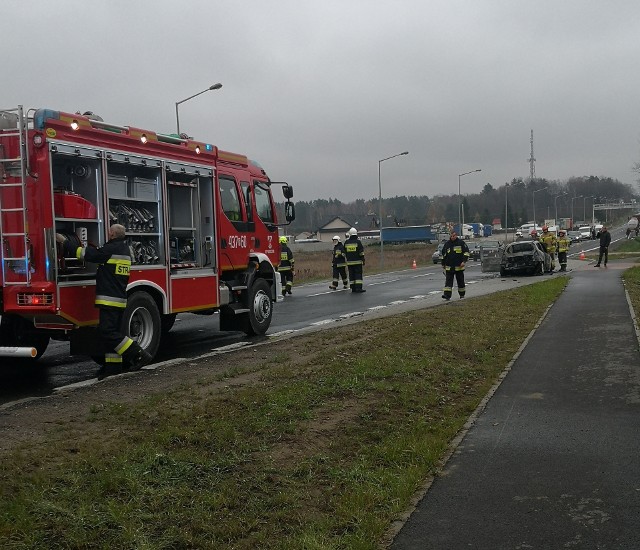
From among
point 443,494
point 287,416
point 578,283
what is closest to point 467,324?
point 287,416

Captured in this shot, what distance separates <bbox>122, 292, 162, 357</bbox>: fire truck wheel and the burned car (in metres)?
21.6

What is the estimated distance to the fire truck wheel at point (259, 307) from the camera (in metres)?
12.5

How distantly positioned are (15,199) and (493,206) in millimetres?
136542

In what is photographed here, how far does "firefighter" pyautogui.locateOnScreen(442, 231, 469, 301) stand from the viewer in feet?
60.7

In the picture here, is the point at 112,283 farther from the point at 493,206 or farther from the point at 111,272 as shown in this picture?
the point at 493,206

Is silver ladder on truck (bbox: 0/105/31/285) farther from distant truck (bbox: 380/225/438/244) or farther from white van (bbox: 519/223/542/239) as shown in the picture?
distant truck (bbox: 380/225/438/244)

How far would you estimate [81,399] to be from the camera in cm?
720

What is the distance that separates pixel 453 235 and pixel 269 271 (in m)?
6.56

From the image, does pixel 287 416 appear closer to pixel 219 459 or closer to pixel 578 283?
pixel 219 459

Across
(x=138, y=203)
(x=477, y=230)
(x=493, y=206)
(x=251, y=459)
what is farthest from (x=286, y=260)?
(x=493, y=206)

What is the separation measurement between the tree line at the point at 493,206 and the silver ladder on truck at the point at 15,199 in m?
111

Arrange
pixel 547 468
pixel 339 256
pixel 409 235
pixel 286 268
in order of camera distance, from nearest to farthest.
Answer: pixel 547 468 < pixel 286 268 < pixel 339 256 < pixel 409 235

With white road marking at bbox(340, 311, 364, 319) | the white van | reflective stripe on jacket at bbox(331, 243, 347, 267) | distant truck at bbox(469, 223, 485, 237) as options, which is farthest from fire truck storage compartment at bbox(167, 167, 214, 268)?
distant truck at bbox(469, 223, 485, 237)

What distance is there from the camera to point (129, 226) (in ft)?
31.5
